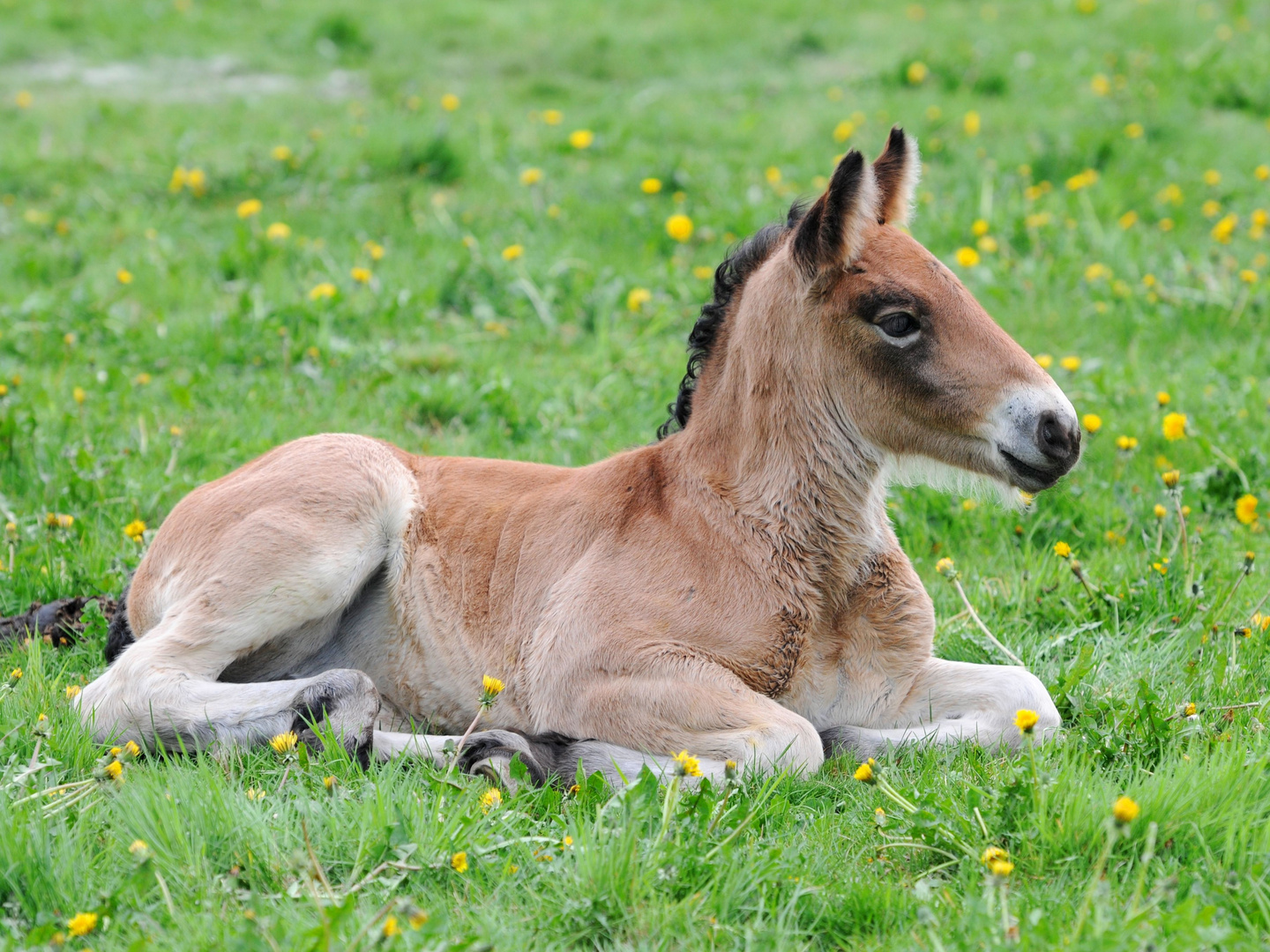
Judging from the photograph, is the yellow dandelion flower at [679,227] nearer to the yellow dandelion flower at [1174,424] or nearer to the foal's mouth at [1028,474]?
the yellow dandelion flower at [1174,424]

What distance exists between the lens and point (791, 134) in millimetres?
10609

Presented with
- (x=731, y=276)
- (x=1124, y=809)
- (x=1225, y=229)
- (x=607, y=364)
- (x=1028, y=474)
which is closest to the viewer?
(x=1124, y=809)

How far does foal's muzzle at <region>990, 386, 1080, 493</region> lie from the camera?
378 centimetres

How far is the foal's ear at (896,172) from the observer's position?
445 cm

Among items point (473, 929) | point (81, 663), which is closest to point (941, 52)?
point (81, 663)

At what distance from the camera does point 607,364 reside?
24.1 ft

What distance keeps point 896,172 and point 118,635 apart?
337 centimetres

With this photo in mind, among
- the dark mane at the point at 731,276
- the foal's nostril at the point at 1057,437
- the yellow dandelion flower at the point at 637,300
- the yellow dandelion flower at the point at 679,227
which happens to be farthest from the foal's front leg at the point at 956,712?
the yellow dandelion flower at the point at 679,227

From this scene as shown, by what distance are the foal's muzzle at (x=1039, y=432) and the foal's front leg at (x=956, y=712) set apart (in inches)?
28.6

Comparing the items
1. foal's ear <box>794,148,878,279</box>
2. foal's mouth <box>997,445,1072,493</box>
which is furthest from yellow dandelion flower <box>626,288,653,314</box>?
foal's mouth <box>997,445,1072,493</box>

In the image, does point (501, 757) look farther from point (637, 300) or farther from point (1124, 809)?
point (637, 300)

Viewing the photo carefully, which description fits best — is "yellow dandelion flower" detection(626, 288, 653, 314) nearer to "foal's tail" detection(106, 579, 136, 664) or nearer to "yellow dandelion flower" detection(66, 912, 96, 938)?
"foal's tail" detection(106, 579, 136, 664)

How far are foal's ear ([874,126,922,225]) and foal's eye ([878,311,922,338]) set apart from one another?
1.89 ft

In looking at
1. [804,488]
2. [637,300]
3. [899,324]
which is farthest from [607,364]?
[899,324]
